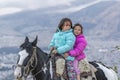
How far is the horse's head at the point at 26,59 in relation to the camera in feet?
54.3

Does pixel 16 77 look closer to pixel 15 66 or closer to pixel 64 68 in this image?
pixel 15 66

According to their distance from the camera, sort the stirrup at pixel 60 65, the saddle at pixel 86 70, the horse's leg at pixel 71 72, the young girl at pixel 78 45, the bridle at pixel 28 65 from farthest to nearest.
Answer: the saddle at pixel 86 70 → the horse's leg at pixel 71 72 → the young girl at pixel 78 45 → the stirrup at pixel 60 65 → the bridle at pixel 28 65

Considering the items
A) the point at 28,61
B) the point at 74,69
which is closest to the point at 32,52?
the point at 28,61

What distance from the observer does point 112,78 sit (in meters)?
20.5

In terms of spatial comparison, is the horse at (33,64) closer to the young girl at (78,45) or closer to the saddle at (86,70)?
the saddle at (86,70)

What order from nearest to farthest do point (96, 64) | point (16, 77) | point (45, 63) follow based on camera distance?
point (16, 77) → point (45, 63) → point (96, 64)

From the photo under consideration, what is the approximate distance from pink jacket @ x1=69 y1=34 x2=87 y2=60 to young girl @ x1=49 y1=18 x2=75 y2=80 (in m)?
0.20

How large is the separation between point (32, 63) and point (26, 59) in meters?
0.42

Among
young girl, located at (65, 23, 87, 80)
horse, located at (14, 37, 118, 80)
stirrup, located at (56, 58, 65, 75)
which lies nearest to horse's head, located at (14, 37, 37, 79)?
horse, located at (14, 37, 118, 80)

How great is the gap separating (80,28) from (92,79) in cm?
220

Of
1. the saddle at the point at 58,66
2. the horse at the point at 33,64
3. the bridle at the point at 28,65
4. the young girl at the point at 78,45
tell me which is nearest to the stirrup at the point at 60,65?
the saddle at the point at 58,66

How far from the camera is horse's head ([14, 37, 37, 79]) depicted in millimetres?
16547

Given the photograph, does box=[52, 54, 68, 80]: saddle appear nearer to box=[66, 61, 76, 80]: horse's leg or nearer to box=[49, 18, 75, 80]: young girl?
box=[49, 18, 75, 80]: young girl

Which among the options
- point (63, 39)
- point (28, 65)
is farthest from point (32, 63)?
point (63, 39)
